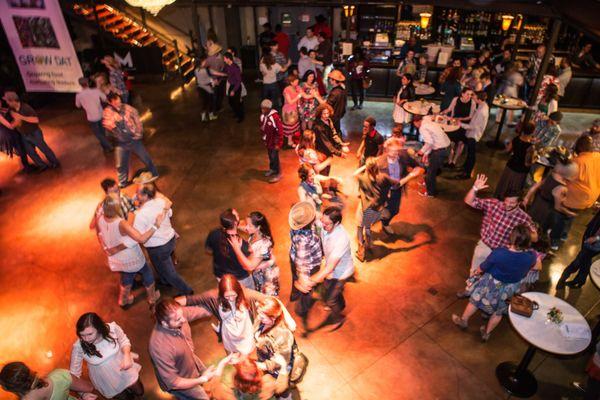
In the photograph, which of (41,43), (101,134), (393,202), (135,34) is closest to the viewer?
(41,43)

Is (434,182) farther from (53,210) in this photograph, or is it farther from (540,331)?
(53,210)

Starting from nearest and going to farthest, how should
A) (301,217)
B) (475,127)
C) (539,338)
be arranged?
1. (539,338)
2. (301,217)
3. (475,127)

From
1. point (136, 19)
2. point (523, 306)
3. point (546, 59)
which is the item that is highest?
point (546, 59)

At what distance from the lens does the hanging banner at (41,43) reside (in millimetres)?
5113

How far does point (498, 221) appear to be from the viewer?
Answer: 4.41 m

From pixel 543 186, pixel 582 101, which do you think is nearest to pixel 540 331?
pixel 543 186

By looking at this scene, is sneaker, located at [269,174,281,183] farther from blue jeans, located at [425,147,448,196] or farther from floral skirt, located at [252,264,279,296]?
floral skirt, located at [252,264,279,296]

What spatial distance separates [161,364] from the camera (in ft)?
9.98

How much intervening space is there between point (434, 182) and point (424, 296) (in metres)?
2.41

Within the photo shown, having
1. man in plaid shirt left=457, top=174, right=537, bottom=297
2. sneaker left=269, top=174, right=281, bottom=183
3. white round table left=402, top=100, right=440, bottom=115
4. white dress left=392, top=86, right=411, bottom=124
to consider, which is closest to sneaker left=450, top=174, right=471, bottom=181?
white round table left=402, top=100, right=440, bottom=115

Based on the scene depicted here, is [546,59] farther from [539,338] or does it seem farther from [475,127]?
[539,338]

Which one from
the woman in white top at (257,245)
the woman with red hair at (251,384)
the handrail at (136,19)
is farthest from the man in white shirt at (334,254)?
the handrail at (136,19)

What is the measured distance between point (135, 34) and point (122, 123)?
8076 millimetres

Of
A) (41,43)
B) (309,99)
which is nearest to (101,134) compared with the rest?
(41,43)
